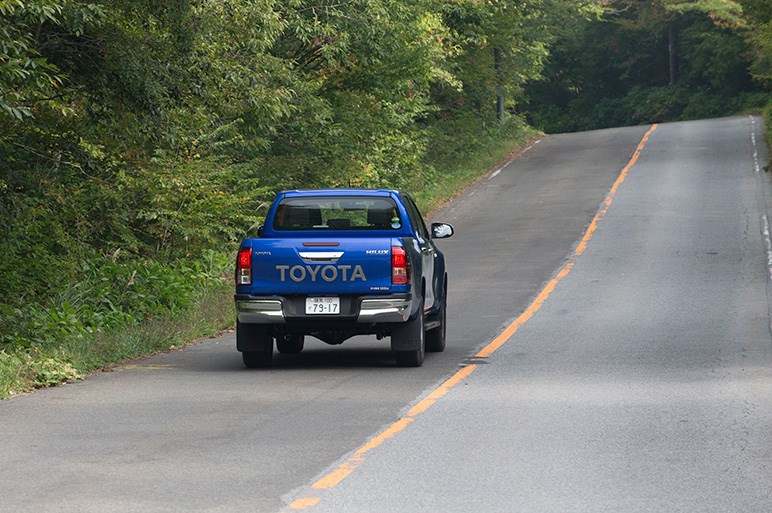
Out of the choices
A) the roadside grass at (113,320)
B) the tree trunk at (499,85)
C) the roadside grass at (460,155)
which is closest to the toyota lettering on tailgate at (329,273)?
the roadside grass at (113,320)

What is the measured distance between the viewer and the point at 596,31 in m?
85.3

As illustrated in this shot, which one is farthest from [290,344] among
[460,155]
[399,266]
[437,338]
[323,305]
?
[460,155]

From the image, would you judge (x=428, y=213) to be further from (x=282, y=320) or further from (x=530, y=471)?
(x=530, y=471)

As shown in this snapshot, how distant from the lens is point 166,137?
1747 cm

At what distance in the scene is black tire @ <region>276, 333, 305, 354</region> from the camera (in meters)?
17.3

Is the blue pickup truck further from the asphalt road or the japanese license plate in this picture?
the asphalt road

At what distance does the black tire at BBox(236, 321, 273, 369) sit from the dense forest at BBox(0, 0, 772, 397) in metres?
1.66

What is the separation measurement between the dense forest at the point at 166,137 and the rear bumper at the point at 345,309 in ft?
6.78

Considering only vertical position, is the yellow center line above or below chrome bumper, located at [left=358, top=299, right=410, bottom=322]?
below

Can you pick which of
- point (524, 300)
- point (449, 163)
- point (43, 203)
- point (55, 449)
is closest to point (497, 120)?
point (449, 163)

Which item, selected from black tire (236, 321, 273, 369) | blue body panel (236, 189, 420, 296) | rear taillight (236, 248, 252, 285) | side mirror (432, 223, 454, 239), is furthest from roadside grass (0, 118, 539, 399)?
side mirror (432, 223, 454, 239)

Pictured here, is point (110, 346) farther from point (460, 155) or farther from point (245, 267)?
point (460, 155)

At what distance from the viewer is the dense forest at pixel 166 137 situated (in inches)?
648

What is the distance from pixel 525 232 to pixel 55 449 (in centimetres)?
2514
